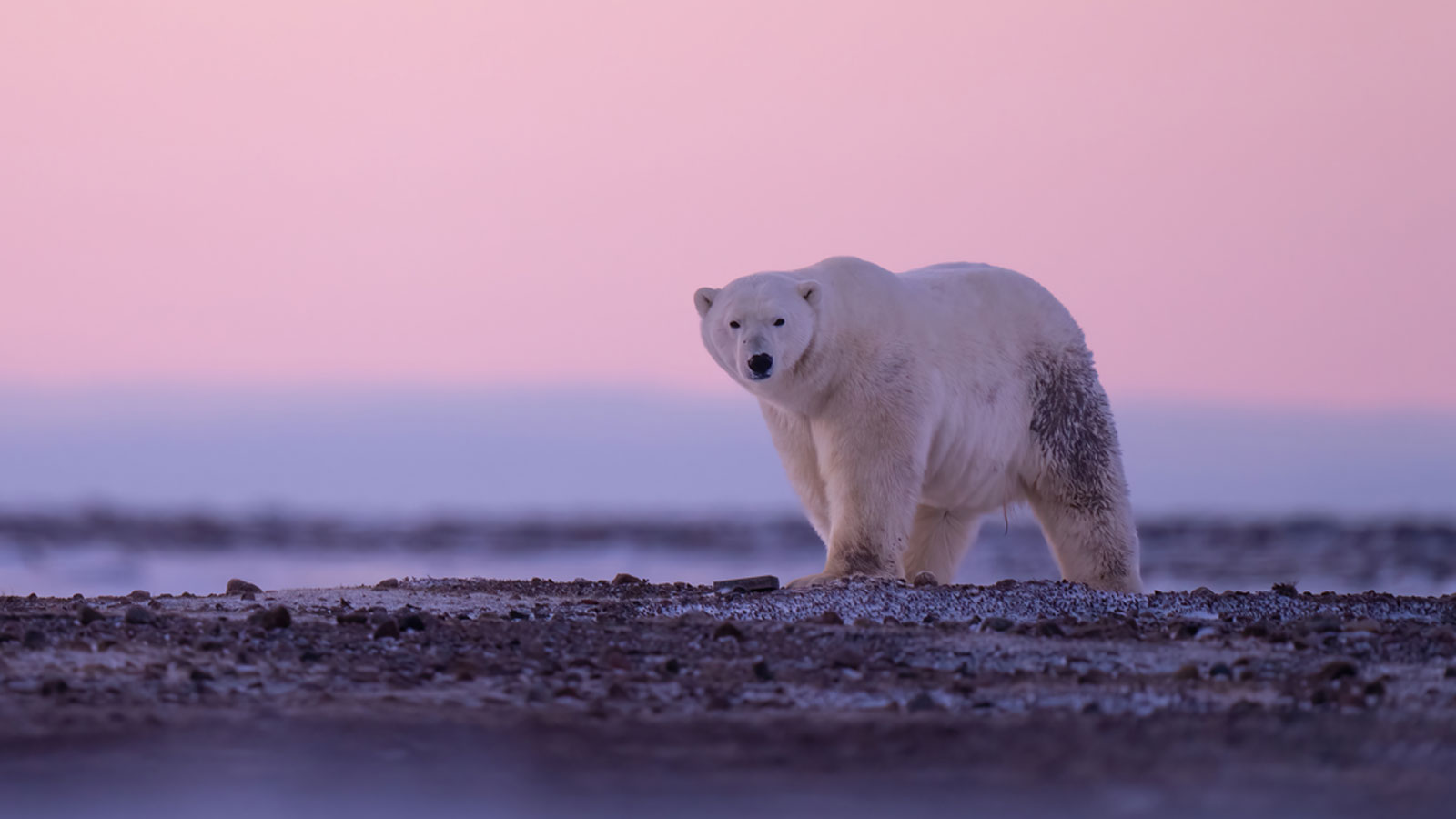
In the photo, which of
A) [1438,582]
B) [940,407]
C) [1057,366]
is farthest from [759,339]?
[1438,582]

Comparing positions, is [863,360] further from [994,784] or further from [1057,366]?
[994,784]

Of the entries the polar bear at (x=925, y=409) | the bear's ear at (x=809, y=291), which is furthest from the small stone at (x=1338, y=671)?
the bear's ear at (x=809, y=291)

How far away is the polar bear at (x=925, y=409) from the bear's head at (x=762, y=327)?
0.4 inches

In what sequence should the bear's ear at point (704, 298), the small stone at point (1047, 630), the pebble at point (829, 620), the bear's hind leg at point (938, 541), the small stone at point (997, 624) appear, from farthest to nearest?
the bear's hind leg at point (938, 541)
the bear's ear at point (704, 298)
the pebble at point (829, 620)
the small stone at point (997, 624)
the small stone at point (1047, 630)

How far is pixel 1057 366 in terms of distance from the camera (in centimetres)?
889

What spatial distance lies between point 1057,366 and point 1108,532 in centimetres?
101

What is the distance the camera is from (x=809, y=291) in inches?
311

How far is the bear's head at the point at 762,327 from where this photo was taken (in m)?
7.55

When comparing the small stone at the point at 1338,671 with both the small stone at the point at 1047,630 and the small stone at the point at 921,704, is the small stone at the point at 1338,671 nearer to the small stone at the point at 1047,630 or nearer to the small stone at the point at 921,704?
the small stone at the point at 1047,630

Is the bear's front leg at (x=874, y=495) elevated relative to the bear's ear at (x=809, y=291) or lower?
lower

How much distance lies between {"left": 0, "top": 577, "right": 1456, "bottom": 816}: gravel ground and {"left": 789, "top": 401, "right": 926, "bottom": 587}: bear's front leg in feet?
6.39

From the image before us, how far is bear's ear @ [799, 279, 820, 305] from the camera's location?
788cm

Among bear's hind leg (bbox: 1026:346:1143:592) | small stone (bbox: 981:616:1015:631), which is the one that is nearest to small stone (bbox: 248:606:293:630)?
small stone (bbox: 981:616:1015:631)

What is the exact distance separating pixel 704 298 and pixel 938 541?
2308mm
